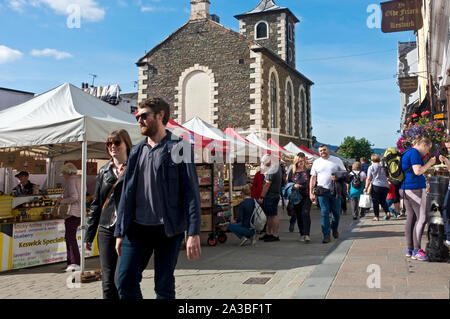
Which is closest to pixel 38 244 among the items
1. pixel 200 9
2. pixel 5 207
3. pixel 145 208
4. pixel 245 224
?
pixel 5 207

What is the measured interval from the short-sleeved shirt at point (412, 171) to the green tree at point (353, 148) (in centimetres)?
6795

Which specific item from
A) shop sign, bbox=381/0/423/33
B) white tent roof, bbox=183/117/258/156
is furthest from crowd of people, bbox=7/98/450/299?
shop sign, bbox=381/0/423/33

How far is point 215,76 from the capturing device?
2545 centimetres

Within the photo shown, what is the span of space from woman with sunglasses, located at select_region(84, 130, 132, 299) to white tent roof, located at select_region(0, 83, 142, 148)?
2.31 m

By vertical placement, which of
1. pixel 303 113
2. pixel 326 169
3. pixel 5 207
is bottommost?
pixel 5 207

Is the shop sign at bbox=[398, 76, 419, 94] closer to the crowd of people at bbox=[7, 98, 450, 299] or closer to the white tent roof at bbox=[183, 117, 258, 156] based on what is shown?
the white tent roof at bbox=[183, 117, 258, 156]

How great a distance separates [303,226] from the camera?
8805mm

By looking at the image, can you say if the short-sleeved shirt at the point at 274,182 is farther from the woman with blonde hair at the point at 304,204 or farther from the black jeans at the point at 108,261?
the black jeans at the point at 108,261

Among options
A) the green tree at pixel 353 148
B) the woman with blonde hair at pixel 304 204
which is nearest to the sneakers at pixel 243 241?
the woman with blonde hair at pixel 304 204

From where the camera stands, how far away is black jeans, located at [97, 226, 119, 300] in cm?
374

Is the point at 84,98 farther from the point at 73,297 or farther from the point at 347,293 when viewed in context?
the point at 347,293

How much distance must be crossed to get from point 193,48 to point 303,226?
62.9 feet

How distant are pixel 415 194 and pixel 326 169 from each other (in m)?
2.41

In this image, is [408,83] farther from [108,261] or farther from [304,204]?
[108,261]
